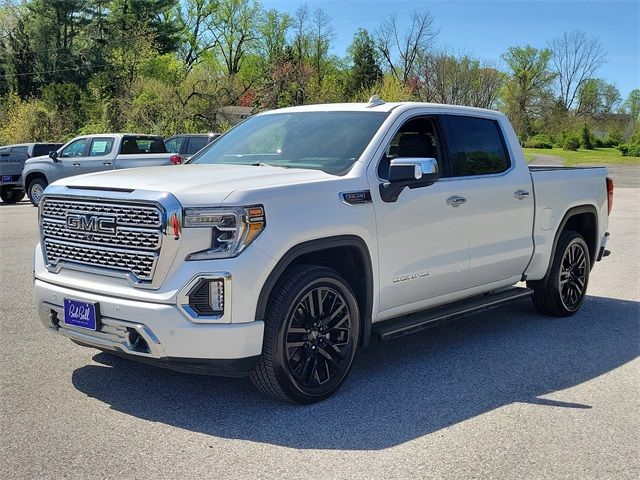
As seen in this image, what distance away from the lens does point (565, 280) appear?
707 centimetres

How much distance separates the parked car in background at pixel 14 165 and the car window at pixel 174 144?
3.80 m

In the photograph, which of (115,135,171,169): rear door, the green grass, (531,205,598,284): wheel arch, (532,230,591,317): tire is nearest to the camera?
(532,230,591,317): tire

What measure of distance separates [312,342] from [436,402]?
3.05ft

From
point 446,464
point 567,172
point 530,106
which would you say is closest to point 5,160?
point 567,172

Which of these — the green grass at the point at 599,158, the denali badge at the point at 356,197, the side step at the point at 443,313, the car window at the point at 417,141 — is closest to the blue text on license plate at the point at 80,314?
the denali badge at the point at 356,197

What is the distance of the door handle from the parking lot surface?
1.26 m

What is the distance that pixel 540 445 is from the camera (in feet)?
13.1

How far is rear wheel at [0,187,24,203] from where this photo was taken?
21672 millimetres

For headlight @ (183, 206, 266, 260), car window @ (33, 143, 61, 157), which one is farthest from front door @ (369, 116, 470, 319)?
car window @ (33, 143, 61, 157)

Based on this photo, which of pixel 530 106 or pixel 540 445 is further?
pixel 530 106

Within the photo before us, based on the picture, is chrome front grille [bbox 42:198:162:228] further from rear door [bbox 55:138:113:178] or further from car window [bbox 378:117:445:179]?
rear door [bbox 55:138:113:178]

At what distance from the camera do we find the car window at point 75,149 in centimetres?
1878

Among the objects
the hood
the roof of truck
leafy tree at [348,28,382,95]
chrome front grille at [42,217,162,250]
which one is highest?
leafy tree at [348,28,382,95]

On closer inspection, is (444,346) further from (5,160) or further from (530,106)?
(530,106)
